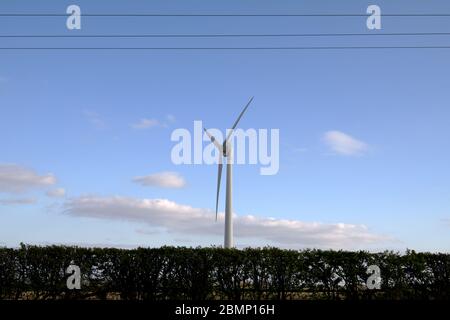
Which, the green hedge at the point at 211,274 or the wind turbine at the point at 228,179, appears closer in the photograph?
the green hedge at the point at 211,274

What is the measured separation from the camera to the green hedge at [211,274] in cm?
2253

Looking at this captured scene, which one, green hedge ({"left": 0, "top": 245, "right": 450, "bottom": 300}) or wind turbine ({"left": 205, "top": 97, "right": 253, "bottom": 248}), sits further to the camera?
wind turbine ({"left": 205, "top": 97, "right": 253, "bottom": 248})

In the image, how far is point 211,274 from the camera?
888 inches

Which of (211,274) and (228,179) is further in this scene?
(228,179)

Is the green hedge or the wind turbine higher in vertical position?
the wind turbine

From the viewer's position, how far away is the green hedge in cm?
2253

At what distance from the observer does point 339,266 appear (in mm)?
22859

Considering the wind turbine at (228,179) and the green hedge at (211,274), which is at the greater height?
the wind turbine at (228,179)

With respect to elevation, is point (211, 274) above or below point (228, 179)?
below
